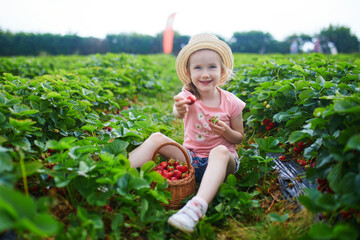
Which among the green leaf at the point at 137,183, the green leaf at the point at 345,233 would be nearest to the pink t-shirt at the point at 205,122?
the green leaf at the point at 137,183

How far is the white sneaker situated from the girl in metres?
0.28

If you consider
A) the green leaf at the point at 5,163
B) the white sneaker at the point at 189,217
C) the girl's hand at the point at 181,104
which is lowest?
the white sneaker at the point at 189,217

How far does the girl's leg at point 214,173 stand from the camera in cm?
166

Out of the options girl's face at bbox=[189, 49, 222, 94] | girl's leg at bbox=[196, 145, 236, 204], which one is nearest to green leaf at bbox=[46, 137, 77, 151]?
girl's leg at bbox=[196, 145, 236, 204]

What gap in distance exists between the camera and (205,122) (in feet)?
7.11

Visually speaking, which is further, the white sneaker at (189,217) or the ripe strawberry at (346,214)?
the white sneaker at (189,217)

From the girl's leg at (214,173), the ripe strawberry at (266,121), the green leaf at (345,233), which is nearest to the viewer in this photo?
the green leaf at (345,233)

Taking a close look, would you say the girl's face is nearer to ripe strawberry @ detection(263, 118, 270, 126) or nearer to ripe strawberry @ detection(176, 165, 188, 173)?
ripe strawberry @ detection(176, 165, 188, 173)

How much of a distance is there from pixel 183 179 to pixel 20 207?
3.36 feet

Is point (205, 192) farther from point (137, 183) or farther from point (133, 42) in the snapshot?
point (133, 42)

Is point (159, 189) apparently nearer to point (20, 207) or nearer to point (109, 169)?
point (109, 169)

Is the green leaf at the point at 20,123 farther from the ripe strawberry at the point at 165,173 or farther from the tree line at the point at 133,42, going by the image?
the tree line at the point at 133,42

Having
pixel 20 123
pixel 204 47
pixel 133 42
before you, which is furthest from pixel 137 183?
pixel 133 42

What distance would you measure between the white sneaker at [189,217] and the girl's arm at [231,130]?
62 centimetres
